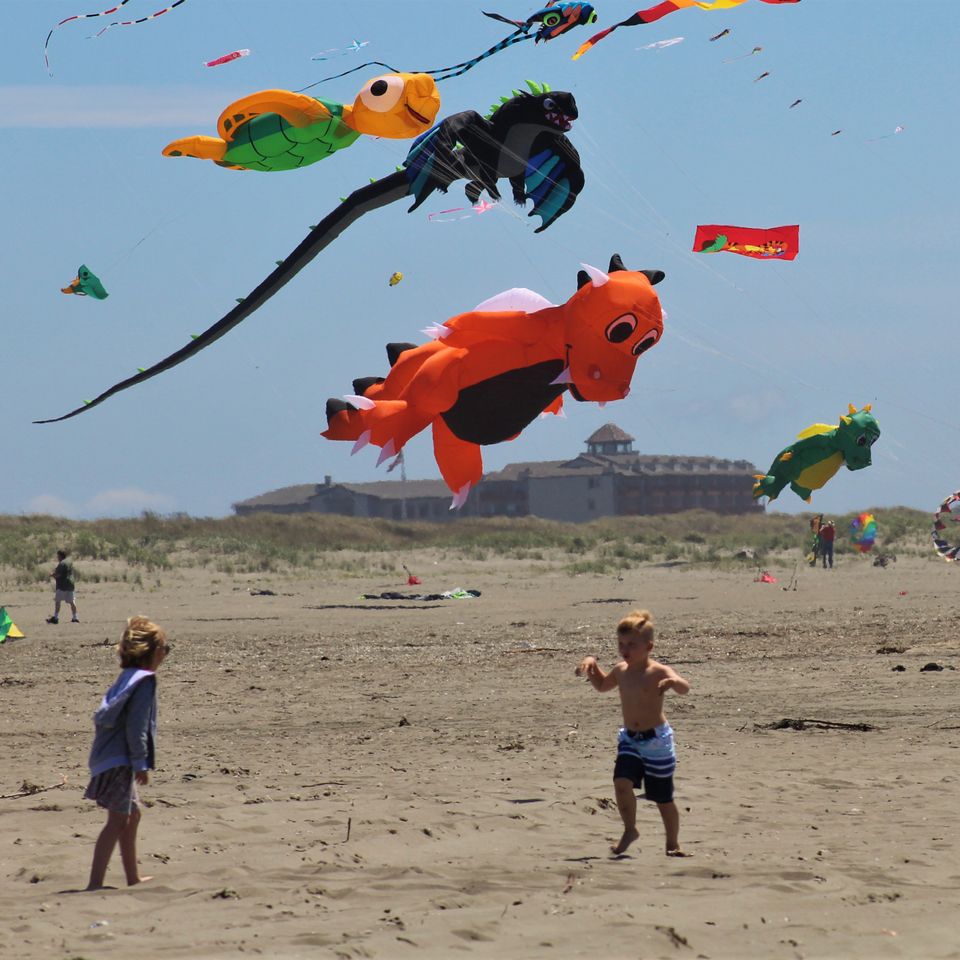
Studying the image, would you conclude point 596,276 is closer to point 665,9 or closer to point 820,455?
point 665,9

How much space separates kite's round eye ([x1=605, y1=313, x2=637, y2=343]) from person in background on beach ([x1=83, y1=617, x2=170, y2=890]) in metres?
4.97

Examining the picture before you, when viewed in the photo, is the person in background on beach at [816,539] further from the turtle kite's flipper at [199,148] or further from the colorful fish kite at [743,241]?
the turtle kite's flipper at [199,148]

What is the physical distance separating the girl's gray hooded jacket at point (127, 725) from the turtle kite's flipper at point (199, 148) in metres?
5.24

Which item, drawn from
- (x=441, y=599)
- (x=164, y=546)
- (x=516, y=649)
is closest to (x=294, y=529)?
(x=164, y=546)

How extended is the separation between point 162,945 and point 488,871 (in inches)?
70.2

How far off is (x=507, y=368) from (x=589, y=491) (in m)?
68.3

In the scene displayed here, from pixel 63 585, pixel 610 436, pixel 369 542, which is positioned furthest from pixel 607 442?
pixel 63 585

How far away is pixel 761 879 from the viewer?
6.61 m

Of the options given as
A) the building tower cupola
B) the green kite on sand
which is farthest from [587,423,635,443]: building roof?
the green kite on sand

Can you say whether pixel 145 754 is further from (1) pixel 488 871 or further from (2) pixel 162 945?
(1) pixel 488 871

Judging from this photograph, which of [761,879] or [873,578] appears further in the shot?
[873,578]

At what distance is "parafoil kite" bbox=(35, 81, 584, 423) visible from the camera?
33.7 feet

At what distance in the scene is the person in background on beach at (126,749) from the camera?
6.49 meters

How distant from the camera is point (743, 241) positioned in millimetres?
11922
